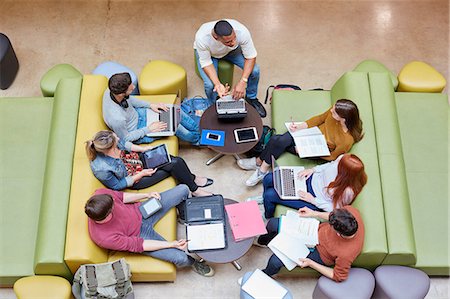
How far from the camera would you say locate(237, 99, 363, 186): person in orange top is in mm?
4668

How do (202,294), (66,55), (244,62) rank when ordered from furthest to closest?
(66,55), (244,62), (202,294)

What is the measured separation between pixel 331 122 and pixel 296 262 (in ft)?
4.70

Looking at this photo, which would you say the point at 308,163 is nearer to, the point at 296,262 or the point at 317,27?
the point at 296,262

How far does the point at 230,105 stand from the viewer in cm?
533

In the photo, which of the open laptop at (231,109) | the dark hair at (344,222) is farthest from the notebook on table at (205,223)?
the dark hair at (344,222)

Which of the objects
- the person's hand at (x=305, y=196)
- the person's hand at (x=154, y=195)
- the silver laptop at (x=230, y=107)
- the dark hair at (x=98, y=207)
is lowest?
the person's hand at (x=305, y=196)

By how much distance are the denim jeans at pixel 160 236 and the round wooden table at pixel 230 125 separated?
639 millimetres

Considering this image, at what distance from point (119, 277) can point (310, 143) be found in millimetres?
2243

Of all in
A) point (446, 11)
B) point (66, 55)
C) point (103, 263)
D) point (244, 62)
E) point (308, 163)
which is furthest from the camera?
point (446, 11)

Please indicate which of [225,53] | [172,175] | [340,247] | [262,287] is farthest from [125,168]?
[340,247]

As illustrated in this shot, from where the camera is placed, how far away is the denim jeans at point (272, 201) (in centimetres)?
483

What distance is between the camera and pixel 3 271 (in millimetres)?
4543

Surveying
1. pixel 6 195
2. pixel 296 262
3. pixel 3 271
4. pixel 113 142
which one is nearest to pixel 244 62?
pixel 113 142

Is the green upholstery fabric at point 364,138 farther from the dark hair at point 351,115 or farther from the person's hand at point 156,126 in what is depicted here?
the person's hand at point 156,126
